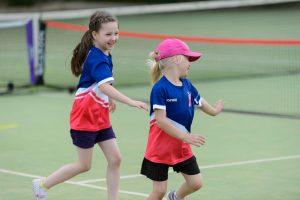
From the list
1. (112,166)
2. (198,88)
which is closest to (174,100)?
(112,166)

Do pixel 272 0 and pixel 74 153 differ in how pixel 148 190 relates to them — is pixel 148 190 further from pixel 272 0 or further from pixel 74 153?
pixel 272 0

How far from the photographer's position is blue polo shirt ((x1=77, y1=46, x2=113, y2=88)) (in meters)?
7.23

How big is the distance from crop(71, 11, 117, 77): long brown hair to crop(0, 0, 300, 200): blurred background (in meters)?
1.37

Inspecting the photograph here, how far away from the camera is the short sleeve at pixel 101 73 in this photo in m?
7.23

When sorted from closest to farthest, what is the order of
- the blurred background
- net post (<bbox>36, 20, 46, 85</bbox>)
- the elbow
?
the elbow
the blurred background
net post (<bbox>36, 20, 46, 85</bbox>)

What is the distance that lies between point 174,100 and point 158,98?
5.4 inches

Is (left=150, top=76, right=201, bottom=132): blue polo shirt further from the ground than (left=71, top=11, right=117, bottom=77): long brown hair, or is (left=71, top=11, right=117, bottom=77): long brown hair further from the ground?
(left=71, top=11, right=117, bottom=77): long brown hair

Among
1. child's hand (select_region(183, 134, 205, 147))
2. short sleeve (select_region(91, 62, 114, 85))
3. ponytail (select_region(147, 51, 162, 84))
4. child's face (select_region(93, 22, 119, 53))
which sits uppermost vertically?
child's face (select_region(93, 22, 119, 53))

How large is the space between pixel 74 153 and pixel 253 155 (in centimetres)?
206

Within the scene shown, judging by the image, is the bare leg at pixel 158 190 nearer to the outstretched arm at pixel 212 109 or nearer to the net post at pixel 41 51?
the outstretched arm at pixel 212 109

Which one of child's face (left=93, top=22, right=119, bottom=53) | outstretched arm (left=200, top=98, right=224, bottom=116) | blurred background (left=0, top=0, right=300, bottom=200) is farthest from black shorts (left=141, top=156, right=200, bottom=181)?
blurred background (left=0, top=0, right=300, bottom=200)

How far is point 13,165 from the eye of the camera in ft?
31.9

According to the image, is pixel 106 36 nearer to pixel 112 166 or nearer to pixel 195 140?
pixel 112 166

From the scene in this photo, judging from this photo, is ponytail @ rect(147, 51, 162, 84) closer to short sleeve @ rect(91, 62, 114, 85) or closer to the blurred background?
short sleeve @ rect(91, 62, 114, 85)
